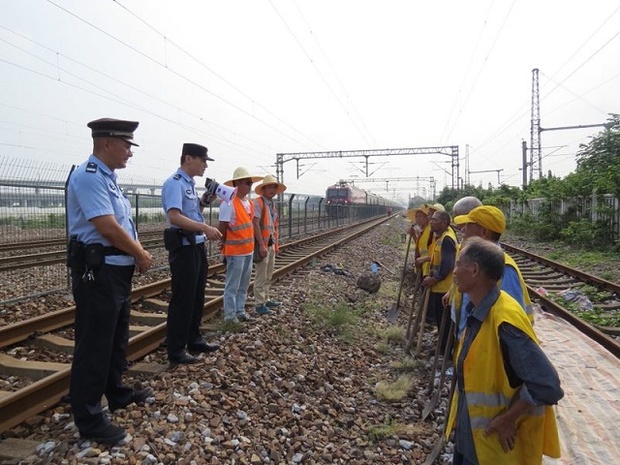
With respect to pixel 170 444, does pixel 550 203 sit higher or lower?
higher

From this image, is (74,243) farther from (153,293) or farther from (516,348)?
(153,293)

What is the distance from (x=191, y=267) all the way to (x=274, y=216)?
118 inches

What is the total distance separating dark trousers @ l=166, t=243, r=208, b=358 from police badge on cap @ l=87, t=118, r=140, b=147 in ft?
4.46

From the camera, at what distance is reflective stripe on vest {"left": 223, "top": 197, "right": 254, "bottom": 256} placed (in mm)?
5473

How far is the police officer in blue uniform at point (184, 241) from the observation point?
414 cm

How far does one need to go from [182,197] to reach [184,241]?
41cm

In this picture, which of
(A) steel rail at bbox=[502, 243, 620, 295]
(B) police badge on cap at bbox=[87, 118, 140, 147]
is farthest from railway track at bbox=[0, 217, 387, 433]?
(A) steel rail at bbox=[502, 243, 620, 295]

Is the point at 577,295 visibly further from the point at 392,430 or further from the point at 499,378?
the point at 499,378

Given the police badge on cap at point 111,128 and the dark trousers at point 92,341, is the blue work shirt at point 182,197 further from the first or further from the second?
the dark trousers at point 92,341

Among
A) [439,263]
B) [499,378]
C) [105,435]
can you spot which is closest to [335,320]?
[439,263]

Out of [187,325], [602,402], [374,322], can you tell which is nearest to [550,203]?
[374,322]

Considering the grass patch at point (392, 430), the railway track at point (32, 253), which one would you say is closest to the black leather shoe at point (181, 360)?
the grass patch at point (392, 430)

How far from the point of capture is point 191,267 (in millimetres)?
4191

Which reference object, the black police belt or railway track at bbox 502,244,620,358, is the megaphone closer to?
the black police belt
